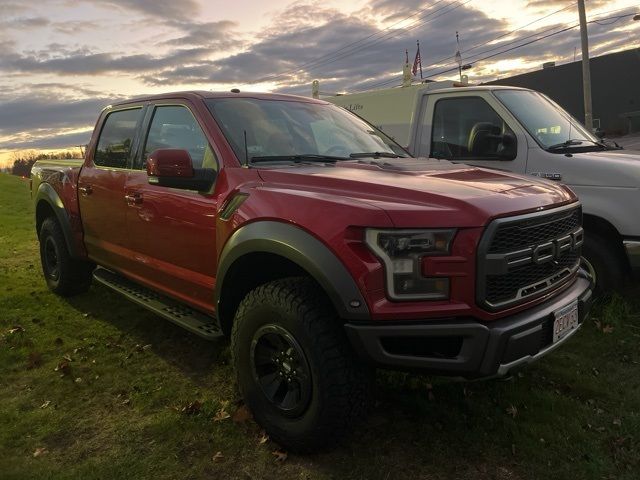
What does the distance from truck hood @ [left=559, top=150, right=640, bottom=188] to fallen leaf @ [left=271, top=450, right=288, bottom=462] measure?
3494mm

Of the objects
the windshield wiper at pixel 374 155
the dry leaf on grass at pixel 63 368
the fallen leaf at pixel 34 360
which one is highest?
the windshield wiper at pixel 374 155

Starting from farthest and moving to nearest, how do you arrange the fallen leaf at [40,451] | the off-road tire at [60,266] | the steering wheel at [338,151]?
the off-road tire at [60,266] → the steering wheel at [338,151] → the fallen leaf at [40,451]

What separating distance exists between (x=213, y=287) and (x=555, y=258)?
1.97m

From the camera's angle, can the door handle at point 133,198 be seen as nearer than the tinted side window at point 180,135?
No

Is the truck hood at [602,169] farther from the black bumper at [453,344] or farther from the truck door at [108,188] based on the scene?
the truck door at [108,188]

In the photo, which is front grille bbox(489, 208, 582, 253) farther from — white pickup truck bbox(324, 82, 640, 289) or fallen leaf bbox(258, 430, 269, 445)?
white pickup truck bbox(324, 82, 640, 289)

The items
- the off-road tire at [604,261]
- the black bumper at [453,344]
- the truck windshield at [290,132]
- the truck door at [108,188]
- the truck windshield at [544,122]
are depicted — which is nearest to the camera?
the black bumper at [453,344]

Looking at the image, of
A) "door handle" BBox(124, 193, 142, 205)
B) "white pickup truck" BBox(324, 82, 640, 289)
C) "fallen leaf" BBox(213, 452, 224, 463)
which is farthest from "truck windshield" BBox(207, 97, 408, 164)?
"fallen leaf" BBox(213, 452, 224, 463)

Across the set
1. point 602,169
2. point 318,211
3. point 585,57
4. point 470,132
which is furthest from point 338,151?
point 585,57

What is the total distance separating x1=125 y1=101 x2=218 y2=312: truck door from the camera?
134 inches

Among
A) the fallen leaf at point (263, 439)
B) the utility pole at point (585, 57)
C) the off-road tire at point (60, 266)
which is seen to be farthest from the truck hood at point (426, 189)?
the utility pole at point (585, 57)

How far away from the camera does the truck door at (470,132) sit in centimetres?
515

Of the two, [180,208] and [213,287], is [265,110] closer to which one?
[180,208]

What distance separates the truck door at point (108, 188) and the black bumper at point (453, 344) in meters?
2.60
